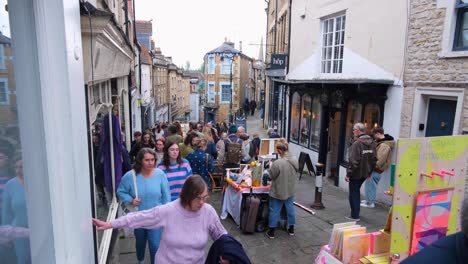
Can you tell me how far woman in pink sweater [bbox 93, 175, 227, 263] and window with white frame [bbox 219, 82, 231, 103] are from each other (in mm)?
36582

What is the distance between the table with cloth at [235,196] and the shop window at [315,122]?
5.78m

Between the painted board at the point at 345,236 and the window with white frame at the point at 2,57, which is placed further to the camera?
the painted board at the point at 345,236

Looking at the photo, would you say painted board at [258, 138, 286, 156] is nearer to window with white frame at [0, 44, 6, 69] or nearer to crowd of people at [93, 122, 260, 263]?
crowd of people at [93, 122, 260, 263]

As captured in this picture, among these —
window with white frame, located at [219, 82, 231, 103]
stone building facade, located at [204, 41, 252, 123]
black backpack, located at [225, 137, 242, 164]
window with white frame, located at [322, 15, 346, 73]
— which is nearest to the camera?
black backpack, located at [225, 137, 242, 164]

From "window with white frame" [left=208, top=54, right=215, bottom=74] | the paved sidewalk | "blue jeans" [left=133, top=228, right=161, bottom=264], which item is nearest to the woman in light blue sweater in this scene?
"blue jeans" [left=133, top=228, right=161, bottom=264]

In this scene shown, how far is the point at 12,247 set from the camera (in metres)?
1.23

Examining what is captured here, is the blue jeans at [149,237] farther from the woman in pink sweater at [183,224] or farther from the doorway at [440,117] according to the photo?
the doorway at [440,117]

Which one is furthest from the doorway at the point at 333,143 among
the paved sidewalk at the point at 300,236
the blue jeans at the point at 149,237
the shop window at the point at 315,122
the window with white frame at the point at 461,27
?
the blue jeans at the point at 149,237

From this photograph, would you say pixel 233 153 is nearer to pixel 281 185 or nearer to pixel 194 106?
pixel 281 185

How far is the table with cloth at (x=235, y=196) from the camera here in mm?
5812

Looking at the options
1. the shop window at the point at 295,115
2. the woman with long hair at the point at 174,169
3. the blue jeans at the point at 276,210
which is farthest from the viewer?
the shop window at the point at 295,115

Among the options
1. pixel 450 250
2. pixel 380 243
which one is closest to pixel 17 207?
pixel 450 250

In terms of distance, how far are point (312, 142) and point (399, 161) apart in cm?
893

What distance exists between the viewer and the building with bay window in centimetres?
758
